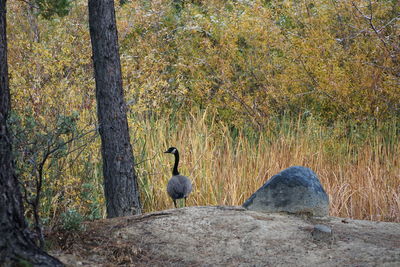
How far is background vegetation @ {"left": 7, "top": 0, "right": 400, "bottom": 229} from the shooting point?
782cm

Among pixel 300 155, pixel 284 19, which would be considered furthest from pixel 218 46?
pixel 300 155

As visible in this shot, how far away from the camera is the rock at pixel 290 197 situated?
616 centimetres

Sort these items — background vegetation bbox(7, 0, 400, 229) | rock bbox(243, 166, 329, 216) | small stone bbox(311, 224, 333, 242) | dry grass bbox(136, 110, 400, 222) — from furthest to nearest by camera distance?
dry grass bbox(136, 110, 400, 222)
background vegetation bbox(7, 0, 400, 229)
rock bbox(243, 166, 329, 216)
small stone bbox(311, 224, 333, 242)

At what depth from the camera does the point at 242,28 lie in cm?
1137

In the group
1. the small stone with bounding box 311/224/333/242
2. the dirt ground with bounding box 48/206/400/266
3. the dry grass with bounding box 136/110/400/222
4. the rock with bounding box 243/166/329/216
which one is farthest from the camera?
the dry grass with bounding box 136/110/400/222

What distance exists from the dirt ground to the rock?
0.46 ft

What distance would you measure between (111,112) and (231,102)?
4946mm

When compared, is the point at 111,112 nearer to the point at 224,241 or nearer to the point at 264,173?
the point at 224,241

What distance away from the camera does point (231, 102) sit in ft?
37.6

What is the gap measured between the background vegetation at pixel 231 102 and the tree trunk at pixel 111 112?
29 cm

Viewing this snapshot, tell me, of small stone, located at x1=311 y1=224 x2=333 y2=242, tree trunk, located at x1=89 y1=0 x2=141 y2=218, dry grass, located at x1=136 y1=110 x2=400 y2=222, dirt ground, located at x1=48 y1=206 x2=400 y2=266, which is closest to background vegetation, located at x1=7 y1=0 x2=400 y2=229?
dry grass, located at x1=136 y1=110 x2=400 y2=222

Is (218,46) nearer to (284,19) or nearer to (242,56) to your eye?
(242,56)

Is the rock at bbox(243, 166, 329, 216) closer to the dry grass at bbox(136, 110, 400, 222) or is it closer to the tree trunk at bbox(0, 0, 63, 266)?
→ the dry grass at bbox(136, 110, 400, 222)

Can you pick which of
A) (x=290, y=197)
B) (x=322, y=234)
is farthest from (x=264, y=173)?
(x=322, y=234)
